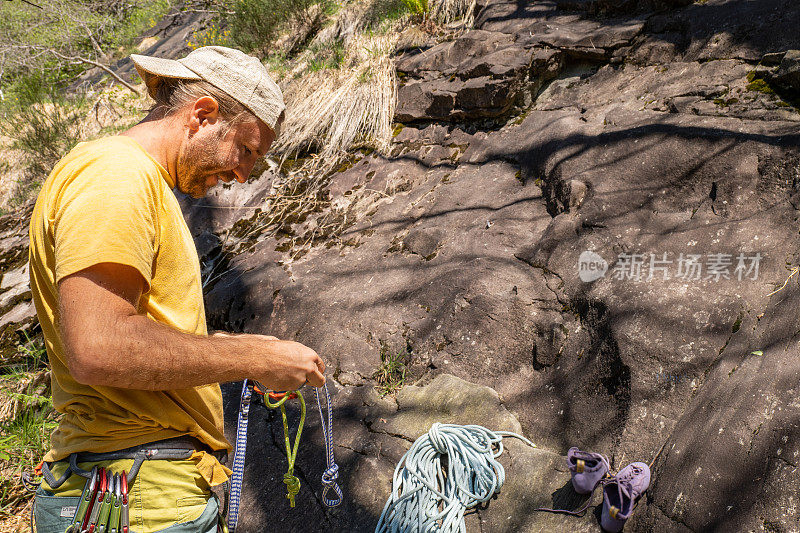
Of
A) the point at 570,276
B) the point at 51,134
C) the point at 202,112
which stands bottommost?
the point at 51,134

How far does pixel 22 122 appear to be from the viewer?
27.8ft

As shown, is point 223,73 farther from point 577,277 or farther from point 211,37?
point 211,37

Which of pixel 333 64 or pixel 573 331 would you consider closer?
pixel 573 331

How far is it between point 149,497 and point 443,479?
135cm

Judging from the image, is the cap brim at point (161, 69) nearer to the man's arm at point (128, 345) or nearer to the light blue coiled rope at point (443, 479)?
the man's arm at point (128, 345)

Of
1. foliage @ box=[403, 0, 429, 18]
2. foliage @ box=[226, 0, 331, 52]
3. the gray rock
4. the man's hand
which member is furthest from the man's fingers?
foliage @ box=[226, 0, 331, 52]

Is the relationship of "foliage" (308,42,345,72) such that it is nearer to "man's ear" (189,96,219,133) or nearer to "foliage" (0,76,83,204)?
"man's ear" (189,96,219,133)

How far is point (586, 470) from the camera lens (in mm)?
2002

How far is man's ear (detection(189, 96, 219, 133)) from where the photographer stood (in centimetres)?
132

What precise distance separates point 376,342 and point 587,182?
5.14 feet

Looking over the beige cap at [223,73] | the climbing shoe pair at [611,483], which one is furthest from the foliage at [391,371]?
the beige cap at [223,73]

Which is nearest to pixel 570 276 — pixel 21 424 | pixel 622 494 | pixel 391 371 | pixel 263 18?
pixel 391 371

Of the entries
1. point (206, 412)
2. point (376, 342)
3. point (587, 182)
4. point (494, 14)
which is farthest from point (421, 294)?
point (494, 14)

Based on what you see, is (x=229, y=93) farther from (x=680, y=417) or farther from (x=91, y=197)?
(x=680, y=417)
